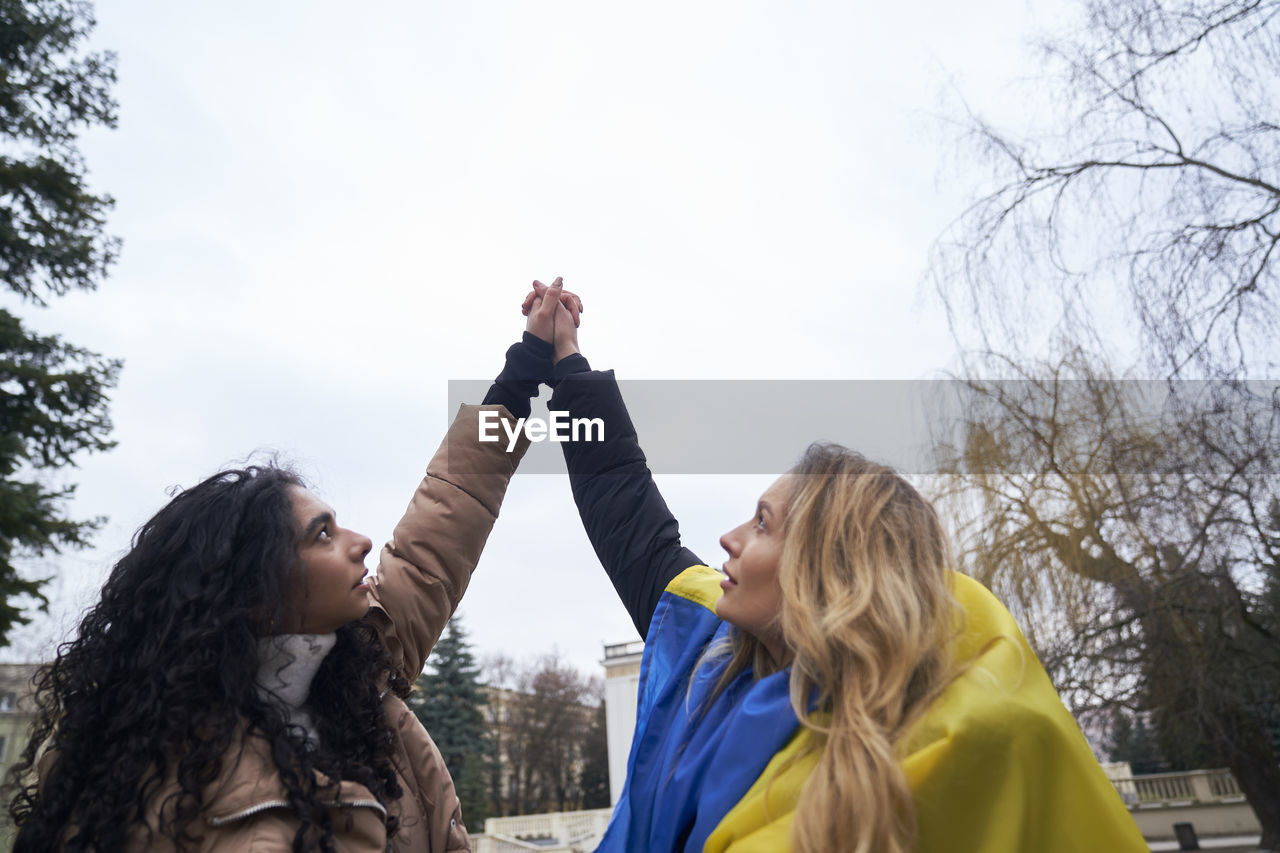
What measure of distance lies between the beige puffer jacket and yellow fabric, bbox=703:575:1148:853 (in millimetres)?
642

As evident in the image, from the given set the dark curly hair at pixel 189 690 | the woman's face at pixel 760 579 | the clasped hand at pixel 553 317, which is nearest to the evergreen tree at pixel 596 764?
the clasped hand at pixel 553 317

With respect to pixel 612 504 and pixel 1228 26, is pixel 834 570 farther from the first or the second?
pixel 1228 26

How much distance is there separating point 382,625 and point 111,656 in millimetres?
491

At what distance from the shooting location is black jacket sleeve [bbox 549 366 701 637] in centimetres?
202

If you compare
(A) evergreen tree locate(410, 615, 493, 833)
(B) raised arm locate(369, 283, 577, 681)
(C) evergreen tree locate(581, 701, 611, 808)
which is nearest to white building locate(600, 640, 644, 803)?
(C) evergreen tree locate(581, 701, 611, 808)

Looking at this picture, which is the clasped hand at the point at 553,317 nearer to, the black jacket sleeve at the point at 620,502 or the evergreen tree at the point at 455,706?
the black jacket sleeve at the point at 620,502

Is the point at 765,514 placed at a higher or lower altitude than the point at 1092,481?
lower

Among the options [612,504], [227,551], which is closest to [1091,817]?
[612,504]

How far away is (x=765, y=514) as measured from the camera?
1634 mm

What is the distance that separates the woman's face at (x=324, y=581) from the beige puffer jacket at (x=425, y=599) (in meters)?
0.21

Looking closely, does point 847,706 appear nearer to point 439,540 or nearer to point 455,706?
point 439,540

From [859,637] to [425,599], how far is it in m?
0.97

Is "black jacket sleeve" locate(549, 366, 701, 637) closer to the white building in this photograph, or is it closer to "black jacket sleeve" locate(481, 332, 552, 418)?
"black jacket sleeve" locate(481, 332, 552, 418)

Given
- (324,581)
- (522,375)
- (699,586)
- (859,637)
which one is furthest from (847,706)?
(522,375)
